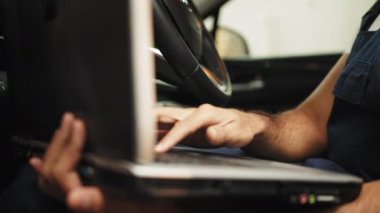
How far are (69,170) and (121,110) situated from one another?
10 cm

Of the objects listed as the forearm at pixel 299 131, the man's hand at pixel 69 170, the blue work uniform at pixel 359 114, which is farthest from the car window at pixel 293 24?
the man's hand at pixel 69 170

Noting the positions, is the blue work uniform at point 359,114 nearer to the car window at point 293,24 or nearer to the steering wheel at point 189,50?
the steering wheel at point 189,50

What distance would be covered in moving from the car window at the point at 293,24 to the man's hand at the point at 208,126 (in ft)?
7.85

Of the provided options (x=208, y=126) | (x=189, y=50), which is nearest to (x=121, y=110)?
(x=208, y=126)

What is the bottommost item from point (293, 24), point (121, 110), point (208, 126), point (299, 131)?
point (293, 24)

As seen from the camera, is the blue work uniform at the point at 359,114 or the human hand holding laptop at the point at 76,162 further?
the blue work uniform at the point at 359,114

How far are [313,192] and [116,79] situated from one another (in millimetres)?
227

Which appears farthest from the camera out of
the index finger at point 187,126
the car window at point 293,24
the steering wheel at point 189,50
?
the car window at point 293,24

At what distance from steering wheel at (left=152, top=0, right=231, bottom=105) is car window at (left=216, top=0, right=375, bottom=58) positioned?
2.10 metres

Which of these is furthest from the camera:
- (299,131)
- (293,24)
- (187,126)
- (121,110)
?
(293,24)

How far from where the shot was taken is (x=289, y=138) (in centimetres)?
87

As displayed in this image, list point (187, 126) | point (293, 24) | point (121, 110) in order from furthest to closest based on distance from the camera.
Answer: point (293, 24) < point (187, 126) < point (121, 110)

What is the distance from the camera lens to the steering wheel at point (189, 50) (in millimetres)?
754

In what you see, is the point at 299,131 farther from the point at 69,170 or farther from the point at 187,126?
the point at 69,170
